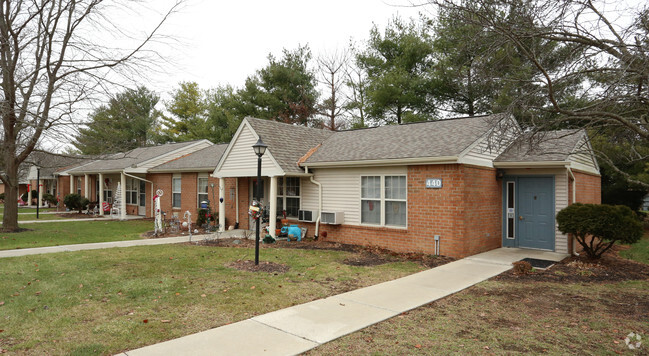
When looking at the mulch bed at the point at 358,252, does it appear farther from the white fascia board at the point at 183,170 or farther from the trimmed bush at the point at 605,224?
the white fascia board at the point at 183,170

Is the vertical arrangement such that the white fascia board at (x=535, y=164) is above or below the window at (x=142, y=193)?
above

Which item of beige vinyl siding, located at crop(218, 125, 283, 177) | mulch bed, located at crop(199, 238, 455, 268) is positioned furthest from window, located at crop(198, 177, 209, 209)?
mulch bed, located at crop(199, 238, 455, 268)

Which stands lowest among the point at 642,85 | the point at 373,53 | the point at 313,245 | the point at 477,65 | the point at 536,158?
the point at 313,245

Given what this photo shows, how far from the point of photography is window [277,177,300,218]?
46.6 ft

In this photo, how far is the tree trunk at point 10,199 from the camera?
15.3 m

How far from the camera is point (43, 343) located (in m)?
4.54

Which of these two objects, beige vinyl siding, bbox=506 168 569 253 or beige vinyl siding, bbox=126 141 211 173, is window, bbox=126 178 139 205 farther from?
beige vinyl siding, bbox=506 168 569 253

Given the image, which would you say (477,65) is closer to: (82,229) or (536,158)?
(536,158)

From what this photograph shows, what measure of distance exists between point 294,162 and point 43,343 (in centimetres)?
944

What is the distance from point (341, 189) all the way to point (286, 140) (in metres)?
2.96

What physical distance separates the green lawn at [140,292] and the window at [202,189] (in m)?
7.69

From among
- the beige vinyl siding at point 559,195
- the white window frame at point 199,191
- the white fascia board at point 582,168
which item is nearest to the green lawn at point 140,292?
the beige vinyl siding at point 559,195

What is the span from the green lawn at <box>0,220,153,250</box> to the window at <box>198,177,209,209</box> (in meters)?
2.54

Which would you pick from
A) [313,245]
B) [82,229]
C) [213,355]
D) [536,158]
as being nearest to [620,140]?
[536,158]
